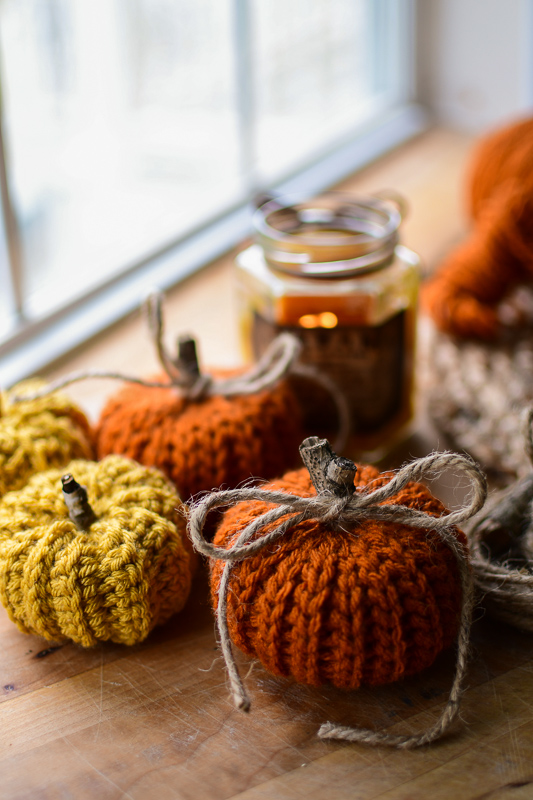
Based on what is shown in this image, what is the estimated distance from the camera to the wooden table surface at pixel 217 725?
0.41 metres

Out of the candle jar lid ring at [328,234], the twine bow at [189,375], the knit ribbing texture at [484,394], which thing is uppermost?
the candle jar lid ring at [328,234]

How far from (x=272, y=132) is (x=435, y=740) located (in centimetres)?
→ 107

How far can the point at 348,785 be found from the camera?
0.41m

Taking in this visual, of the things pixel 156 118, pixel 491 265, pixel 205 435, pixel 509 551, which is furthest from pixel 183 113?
pixel 509 551

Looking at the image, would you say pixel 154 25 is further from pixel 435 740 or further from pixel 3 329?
pixel 435 740

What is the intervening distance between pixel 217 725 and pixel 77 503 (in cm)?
14

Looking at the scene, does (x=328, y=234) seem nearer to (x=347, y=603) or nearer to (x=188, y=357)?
(x=188, y=357)

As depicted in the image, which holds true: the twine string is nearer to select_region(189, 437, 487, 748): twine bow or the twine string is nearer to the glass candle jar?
select_region(189, 437, 487, 748): twine bow

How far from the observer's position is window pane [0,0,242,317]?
92 cm

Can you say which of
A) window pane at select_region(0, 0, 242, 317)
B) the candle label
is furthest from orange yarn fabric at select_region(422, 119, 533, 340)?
window pane at select_region(0, 0, 242, 317)

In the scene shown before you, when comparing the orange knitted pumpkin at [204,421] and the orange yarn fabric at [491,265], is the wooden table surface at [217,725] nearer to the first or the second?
the orange knitted pumpkin at [204,421]

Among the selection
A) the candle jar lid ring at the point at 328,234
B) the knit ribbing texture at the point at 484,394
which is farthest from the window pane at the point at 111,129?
the knit ribbing texture at the point at 484,394

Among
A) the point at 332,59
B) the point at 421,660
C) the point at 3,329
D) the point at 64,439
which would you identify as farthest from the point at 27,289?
the point at 332,59

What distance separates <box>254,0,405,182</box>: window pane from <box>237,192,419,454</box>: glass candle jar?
53cm
